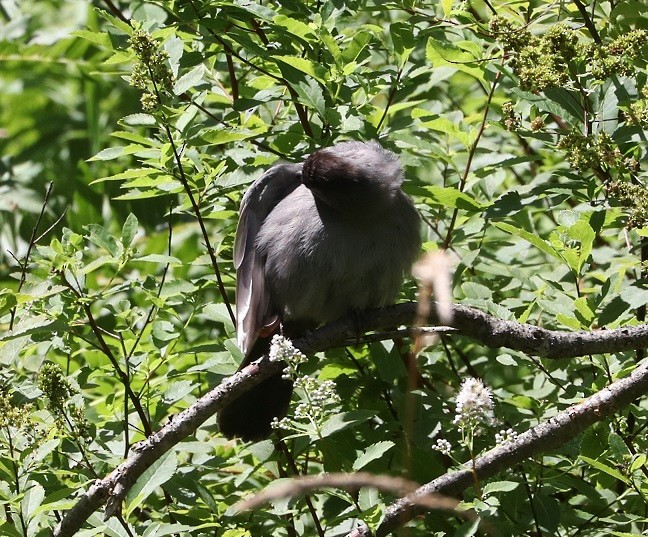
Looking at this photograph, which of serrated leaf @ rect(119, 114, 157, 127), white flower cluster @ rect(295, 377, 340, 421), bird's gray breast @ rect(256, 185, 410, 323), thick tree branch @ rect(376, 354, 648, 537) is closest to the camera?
white flower cluster @ rect(295, 377, 340, 421)

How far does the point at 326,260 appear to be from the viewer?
384 centimetres

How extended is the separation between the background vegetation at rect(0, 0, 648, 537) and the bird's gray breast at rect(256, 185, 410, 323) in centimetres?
17

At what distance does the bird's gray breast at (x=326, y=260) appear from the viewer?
3.80 m

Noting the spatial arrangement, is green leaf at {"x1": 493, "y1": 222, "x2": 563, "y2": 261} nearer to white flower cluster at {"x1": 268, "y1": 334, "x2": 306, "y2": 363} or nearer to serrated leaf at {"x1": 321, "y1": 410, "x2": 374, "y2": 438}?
serrated leaf at {"x1": 321, "y1": 410, "x2": 374, "y2": 438}

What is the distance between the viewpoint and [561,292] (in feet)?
11.1

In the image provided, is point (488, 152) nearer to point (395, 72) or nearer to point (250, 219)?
point (395, 72)

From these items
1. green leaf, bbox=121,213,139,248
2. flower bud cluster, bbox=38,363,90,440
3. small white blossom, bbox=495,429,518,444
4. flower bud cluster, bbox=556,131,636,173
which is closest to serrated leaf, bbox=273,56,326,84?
green leaf, bbox=121,213,139,248

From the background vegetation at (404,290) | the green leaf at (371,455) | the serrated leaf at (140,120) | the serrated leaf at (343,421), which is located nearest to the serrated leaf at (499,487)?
the background vegetation at (404,290)

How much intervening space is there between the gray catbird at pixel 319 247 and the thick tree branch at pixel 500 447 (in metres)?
0.76

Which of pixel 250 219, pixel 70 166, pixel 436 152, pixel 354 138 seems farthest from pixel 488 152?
pixel 70 166

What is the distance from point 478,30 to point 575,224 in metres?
0.83

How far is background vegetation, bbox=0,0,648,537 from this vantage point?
301cm

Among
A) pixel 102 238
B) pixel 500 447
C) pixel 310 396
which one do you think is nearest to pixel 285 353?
pixel 310 396

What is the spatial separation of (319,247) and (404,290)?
15.6 inches
